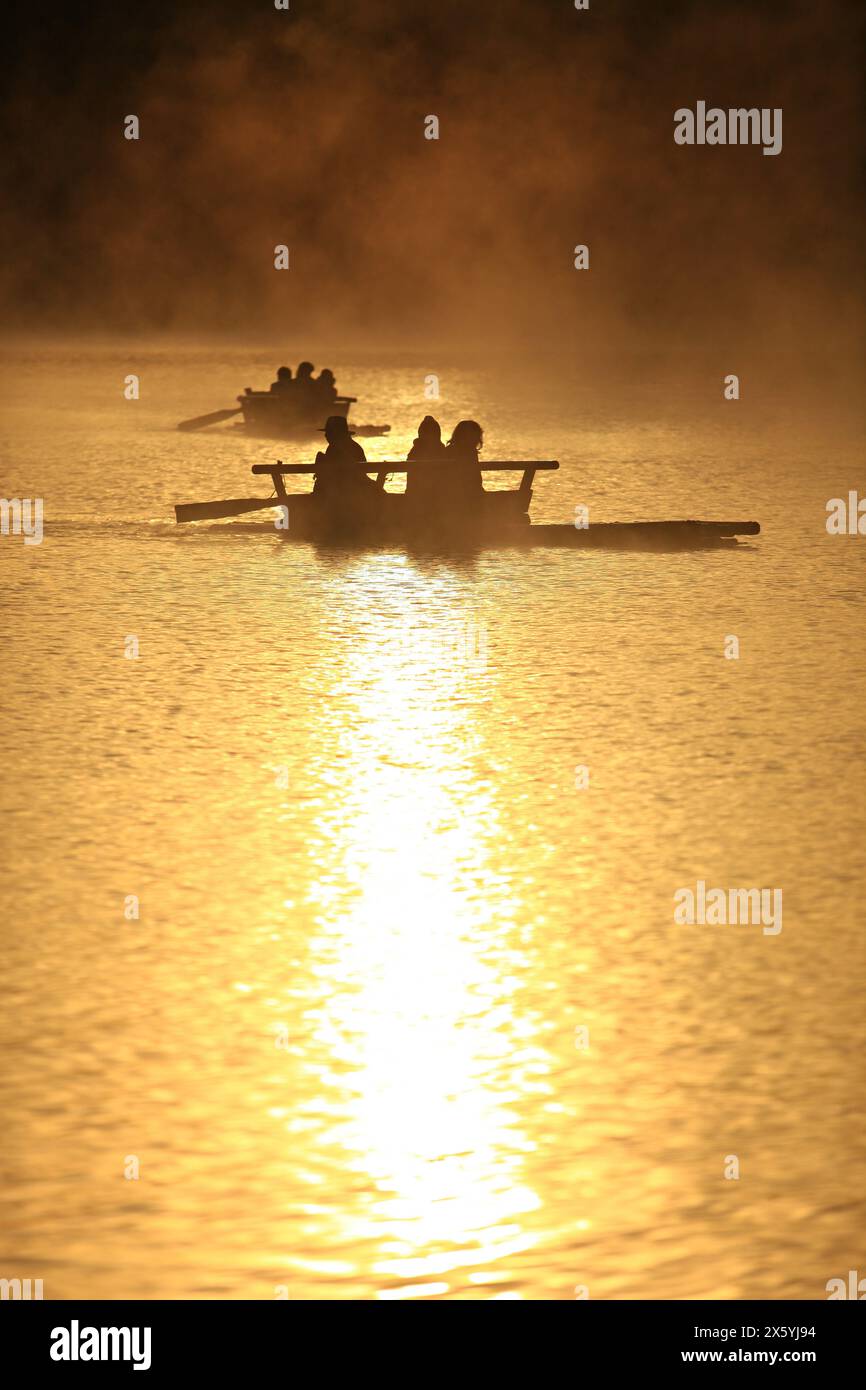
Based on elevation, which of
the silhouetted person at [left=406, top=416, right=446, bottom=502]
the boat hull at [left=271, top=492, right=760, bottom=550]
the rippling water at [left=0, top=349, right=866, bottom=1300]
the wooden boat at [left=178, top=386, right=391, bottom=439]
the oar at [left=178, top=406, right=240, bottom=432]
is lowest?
the rippling water at [left=0, top=349, right=866, bottom=1300]

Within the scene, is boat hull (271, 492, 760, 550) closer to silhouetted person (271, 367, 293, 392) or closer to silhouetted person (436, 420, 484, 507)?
silhouetted person (436, 420, 484, 507)

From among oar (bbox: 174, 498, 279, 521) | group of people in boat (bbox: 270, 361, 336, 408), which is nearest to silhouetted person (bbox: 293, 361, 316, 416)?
group of people in boat (bbox: 270, 361, 336, 408)

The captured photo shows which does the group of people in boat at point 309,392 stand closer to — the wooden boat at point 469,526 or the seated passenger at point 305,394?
the seated passenger at point 305,394

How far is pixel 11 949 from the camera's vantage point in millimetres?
6695

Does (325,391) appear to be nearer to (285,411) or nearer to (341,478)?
(285,411)

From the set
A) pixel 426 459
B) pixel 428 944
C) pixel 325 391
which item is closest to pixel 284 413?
pixel 325 391

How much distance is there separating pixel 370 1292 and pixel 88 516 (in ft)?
49.7

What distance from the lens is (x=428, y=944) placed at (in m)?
6.76

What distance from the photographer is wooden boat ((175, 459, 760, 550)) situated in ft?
56.8

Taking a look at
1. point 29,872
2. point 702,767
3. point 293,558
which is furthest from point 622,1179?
point 293,558

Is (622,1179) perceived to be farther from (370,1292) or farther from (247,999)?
(247,999)

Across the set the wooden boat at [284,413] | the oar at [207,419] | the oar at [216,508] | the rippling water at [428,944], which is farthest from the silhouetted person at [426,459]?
the wooden boat at [284,413]

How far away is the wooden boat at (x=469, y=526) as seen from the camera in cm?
1731

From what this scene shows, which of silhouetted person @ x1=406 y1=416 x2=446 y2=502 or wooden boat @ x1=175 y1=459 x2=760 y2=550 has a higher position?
silhouetted person @ x1=406 y1=416 x2=446 y2=502
